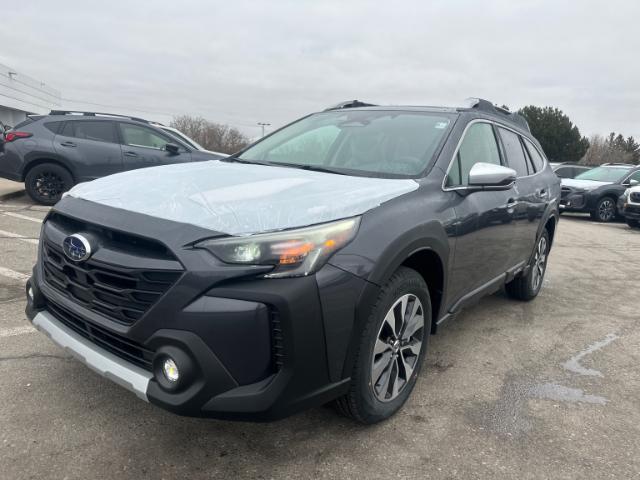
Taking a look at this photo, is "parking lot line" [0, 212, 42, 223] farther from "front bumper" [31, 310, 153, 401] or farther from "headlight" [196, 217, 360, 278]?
"headlight" [196, 217, 360, 278]

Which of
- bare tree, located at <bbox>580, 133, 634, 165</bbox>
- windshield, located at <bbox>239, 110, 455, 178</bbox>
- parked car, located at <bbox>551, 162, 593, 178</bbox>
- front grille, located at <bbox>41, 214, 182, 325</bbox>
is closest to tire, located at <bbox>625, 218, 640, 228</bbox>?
parked car, located at <bbox>551, 162, 593, 178</bbox>

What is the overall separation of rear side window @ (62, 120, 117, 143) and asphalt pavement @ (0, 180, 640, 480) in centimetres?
551

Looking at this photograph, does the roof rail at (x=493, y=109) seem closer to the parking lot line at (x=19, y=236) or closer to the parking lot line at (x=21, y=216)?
the parking lot line at (x=19, y=236)

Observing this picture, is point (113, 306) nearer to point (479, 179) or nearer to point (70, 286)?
point (70, 286)

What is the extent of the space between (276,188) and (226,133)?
188 feet

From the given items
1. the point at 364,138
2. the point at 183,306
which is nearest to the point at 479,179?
the point at 364,138

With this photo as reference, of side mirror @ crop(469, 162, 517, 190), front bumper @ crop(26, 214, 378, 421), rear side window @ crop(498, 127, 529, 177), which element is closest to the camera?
front bumper @ crop(26, 214, 378, 421)

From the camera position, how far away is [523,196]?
412 cm

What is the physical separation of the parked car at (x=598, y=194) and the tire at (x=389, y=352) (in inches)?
522

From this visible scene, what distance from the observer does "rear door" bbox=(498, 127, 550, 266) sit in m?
4.05

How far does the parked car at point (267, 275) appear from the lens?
193cm

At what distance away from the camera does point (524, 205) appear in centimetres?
412

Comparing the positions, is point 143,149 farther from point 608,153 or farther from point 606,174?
point 608,153

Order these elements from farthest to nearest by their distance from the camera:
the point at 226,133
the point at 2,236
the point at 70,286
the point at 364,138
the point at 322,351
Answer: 1. the point at 226,133
2. the point at 2,236
3. the point at 364,138
4. the point at 70,286
5. the point at 322,351
